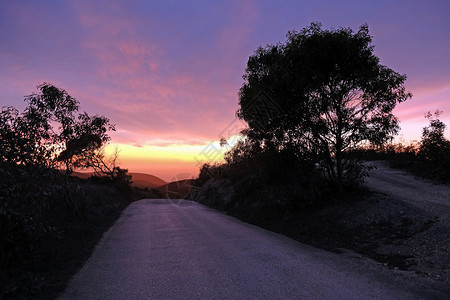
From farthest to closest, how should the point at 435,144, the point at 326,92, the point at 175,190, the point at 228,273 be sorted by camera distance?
the point at 175,190 → the point at 435,144 → the point at 326,92 → the point at 228,273

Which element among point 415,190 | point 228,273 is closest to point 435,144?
point 415,190

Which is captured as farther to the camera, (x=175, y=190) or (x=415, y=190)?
(x=175, y=190)

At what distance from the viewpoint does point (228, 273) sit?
6.96 m

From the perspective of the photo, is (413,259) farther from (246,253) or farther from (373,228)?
(246,253)

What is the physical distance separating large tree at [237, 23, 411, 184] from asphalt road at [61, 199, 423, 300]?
240 inches

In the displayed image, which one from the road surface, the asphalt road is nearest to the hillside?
the road surface

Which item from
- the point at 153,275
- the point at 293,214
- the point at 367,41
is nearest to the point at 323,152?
the point at 293,214

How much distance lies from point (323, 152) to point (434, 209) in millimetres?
5322

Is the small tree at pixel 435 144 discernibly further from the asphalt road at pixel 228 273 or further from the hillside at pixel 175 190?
the hillside at pixel 175 190

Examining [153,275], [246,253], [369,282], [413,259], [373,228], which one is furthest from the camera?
[373,228]

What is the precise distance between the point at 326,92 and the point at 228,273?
10.6 m

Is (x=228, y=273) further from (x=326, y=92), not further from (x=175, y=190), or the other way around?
(x=175, y=190)

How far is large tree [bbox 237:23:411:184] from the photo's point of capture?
13.1m

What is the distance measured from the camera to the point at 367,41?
43.0 feet
